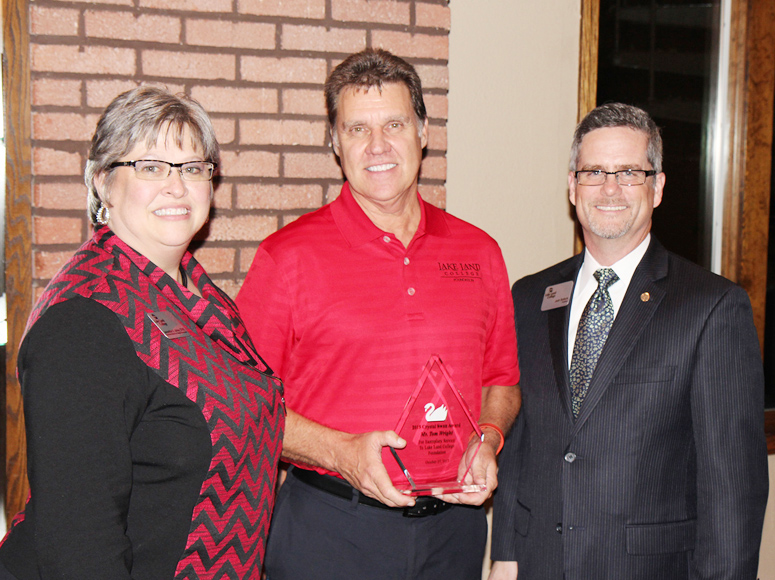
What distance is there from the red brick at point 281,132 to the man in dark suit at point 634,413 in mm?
993

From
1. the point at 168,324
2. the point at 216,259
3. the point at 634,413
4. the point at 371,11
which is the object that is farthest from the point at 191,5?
the point at 634,413

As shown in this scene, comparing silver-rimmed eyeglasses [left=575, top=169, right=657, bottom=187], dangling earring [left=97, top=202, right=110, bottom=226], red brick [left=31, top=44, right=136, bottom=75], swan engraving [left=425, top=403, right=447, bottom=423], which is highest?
red brick [left=31, top=44, right=136, bottom=75]

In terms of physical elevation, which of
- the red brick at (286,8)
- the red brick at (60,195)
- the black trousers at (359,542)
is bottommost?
the black trousers at (359,542)

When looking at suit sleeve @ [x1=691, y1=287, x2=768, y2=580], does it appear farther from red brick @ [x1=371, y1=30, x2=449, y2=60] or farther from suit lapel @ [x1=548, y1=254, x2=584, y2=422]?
red brick @ [x1=371, y1=30, x2=449, y2=60]

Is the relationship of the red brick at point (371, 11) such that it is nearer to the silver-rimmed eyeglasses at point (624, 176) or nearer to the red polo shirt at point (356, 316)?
the red polo shirt at point (356, 316)

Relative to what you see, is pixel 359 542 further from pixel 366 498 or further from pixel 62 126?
pixel 62 126

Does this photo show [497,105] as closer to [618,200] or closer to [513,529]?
[618,200]

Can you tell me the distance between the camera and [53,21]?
2.27 m

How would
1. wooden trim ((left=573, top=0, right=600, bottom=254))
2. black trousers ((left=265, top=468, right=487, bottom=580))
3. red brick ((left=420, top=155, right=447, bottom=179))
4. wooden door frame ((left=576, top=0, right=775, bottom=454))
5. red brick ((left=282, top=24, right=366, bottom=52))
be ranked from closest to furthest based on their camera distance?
black trousers ((left=265, top=468, right=487, bottom=580))
red brick ((left=282, top=24, right=366, bottom=52))
red brick ((left=420, top=155, right=447, bottom=179))
wooden trim ((left=573, top=0, right=600, bottom=254))
wooden door frame ((left=576, top=0, right=775, bottom=454))

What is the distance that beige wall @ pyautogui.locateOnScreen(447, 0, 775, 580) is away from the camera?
2791 millimetres

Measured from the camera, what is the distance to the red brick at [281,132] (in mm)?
2508

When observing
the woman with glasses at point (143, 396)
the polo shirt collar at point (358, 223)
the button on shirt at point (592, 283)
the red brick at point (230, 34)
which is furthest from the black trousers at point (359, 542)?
the red brick at point (230, 34)

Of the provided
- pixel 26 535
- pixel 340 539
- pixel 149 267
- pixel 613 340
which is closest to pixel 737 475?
pixel 613 340

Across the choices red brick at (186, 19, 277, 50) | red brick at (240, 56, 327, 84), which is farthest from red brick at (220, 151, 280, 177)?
red brick at (186, 19, 277, 50)
